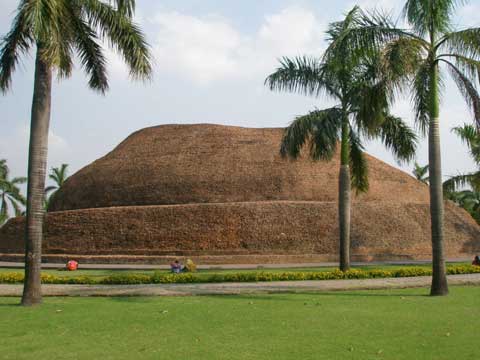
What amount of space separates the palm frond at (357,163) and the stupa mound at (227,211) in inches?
306

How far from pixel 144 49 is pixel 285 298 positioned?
5809 millimetres

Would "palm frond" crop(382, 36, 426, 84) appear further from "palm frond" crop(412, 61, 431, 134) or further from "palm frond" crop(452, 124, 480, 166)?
"palm frond" crop(452, 124, 480, 166)

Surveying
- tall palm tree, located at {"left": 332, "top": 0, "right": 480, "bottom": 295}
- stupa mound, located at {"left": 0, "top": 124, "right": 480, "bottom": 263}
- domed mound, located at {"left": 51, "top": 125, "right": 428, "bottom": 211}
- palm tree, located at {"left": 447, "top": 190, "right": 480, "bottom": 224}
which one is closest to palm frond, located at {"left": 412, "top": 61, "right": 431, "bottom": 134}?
tall palm tree, located at {"left": 332, "top": 0, "right": 480, "bottom": 295}

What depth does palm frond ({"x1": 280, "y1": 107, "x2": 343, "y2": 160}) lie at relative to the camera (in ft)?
54.5

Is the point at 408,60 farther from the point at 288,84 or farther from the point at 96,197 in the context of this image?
the point at 96,197

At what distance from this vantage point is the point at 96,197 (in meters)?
33.9

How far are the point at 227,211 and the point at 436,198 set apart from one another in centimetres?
1733

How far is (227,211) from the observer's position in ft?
92.6

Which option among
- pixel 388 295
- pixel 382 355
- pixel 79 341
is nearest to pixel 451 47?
pixel 388 295

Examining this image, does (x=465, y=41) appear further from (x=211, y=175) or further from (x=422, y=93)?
(x=211, y=175)

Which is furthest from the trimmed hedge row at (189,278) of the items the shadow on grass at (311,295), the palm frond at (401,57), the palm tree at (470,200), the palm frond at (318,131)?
the palm tree at (470,200)

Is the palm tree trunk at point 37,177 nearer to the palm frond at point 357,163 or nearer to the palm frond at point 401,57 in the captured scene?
the palm frond at point 401,57

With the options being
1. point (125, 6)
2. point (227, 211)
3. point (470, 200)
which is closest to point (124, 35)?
point (125, 6)

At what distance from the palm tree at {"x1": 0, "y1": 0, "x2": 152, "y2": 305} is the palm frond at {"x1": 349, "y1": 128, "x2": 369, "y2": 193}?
28.1 ft
